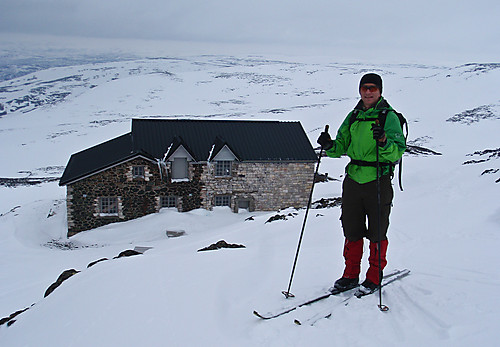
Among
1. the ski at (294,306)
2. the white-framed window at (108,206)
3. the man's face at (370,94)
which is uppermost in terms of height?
the man's face at (370,94)

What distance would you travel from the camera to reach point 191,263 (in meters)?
7.26

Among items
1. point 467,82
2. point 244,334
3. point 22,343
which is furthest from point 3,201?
point 467,82

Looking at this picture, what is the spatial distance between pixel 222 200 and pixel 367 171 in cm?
1899

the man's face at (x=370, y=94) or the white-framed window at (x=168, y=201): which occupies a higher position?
the man's face at (x=370, y=94)

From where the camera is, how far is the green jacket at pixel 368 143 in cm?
474

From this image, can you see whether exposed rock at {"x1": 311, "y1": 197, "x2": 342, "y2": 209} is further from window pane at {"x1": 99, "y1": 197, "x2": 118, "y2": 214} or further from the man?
the man

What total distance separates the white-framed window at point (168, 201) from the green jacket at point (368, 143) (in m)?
18.3

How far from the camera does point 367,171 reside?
4973mm

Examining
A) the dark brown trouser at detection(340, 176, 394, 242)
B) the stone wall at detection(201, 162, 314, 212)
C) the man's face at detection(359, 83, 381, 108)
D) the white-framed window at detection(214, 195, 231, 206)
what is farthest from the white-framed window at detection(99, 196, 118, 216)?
the man's face at detection(359, 83, 381, 108)

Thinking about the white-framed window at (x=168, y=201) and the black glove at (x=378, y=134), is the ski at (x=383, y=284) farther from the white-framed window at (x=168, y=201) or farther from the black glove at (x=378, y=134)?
the white-framed window at (x=168, y=201)

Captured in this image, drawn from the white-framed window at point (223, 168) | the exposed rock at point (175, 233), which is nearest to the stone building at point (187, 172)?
the white-framed window at point (223, 168)

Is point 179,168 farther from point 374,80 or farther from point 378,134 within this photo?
point 378,134

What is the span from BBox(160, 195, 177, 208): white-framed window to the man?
18248mm

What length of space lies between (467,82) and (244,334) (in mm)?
93270
